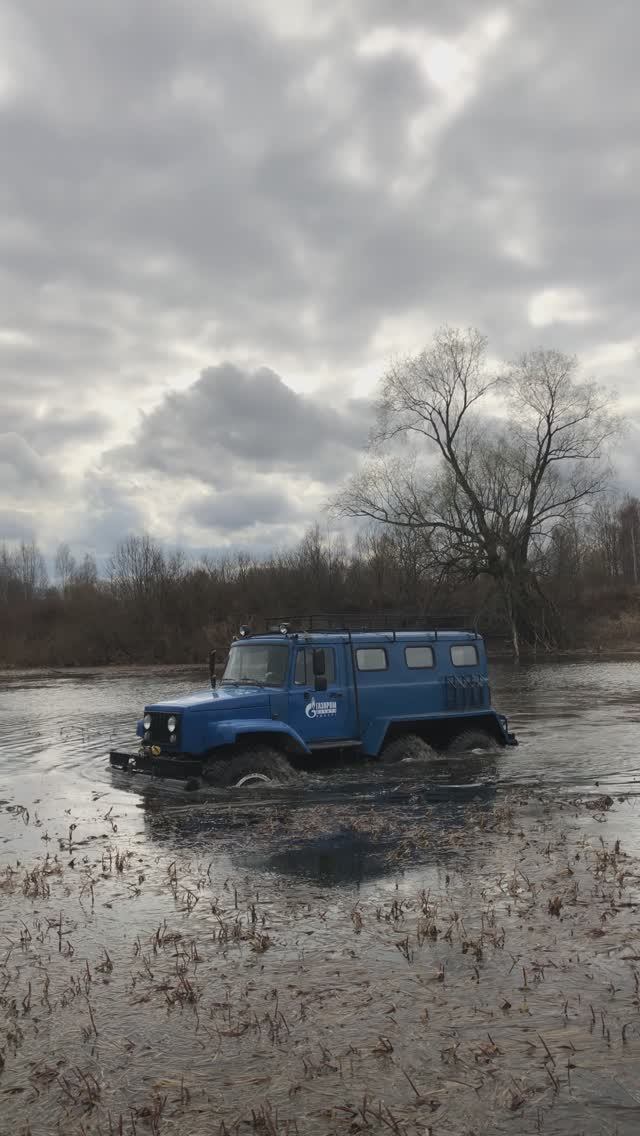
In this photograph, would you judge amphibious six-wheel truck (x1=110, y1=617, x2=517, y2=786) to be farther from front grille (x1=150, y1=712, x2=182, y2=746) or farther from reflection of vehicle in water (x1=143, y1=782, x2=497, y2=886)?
reflection of vehicle in water (x1=143, y1=782, x2=497, y2=886)

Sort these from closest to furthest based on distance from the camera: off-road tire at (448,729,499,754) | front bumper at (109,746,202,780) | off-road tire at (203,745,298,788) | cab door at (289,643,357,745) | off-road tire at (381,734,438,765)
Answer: front bumper at (109,746,202,780), off-road tire at (203,745,298,788), cab door at (289,643,357,745), off-road tire at (381,734,438,765), off-road tire at (448,729,499,754)

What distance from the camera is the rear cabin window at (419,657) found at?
14836mm

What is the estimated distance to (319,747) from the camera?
1319 cm

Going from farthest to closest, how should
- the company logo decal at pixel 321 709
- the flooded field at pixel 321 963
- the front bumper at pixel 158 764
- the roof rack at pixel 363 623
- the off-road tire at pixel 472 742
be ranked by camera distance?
the off-road tire at pixel 472 742 → the roof rack at pixel 363 623 → the company logo decal at pixel 321 709 → the front bumper at pixel 158 764 → the flooded field at pixel 321 963

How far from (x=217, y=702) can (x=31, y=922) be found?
5100 millimetres

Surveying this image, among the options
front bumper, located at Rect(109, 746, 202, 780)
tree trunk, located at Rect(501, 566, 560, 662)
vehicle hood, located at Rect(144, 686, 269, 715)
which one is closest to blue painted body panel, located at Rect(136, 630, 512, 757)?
vehicle hood, located at Rect(144, 686, 269, 715)

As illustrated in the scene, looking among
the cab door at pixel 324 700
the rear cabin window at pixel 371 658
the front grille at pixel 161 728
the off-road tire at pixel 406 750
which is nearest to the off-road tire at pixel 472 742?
the off-road tire at pixel 406 750

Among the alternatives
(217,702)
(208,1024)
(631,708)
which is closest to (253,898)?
(208,1024)

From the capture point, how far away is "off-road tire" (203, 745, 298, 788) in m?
11.9

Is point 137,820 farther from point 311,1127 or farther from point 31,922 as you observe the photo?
point 311,1127

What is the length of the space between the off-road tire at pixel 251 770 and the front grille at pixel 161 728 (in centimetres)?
65

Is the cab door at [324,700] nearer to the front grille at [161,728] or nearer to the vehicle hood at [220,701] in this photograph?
the vehicle hood at [220,701]

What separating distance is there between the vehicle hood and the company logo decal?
0.74 m

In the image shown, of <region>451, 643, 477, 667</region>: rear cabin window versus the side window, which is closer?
the side window
